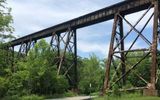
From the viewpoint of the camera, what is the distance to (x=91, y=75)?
73062 millimetres

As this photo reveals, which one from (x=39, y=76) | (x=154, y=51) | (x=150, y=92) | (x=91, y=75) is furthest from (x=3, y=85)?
(x=91, y=75)

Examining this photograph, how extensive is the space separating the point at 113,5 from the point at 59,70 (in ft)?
41.4

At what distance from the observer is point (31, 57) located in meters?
44.2

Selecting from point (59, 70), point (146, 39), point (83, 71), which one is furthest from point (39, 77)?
point (83, 71)

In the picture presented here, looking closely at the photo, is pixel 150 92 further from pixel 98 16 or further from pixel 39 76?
pixel 39 76

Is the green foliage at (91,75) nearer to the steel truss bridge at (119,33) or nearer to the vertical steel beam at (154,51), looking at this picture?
the steel truss bridge at (119,33)

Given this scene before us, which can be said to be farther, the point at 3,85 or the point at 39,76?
the point at 39,76

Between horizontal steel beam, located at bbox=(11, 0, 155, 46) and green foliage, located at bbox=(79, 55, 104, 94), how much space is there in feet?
52.5

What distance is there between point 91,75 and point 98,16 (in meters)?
34.0

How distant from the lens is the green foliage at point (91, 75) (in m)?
66.6


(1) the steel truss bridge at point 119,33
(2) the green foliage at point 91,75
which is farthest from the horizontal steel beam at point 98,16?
(2) the green foliage at point 91,75

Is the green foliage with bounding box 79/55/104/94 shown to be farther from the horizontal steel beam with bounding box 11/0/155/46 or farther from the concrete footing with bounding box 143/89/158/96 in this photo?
the concrete footing with bounding box 143/89/158/96

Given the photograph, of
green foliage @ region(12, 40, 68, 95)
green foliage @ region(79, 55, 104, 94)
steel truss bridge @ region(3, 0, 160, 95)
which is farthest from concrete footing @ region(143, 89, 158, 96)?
green foliage @ region(79, 55, 104, 94)

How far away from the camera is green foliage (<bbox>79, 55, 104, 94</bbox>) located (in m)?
66.6
